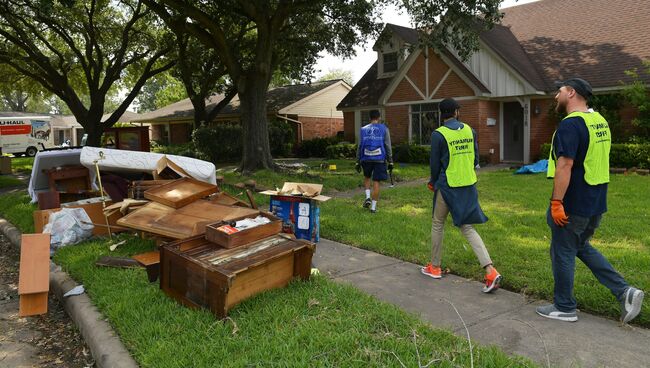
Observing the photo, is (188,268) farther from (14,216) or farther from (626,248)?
(14,216)

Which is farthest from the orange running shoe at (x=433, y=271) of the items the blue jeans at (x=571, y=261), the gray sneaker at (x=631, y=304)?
the gray sneaker at (x=631, y=304)

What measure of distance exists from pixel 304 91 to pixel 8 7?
55.0ft

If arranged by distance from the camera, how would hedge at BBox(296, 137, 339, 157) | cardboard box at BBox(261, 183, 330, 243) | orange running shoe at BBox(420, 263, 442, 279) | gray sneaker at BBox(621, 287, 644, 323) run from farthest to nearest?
hedge at BBox(296, 137, 339, 157) < cardboard box at BBox(261, 183, 330, 243) < orange running shoe at BBox(420, 263, 442, 279) < gray sneaker at BBox(621, 287, 644, 323)

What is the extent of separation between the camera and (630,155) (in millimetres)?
14617

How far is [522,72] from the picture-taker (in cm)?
1781

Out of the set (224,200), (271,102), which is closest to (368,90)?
(271,102)

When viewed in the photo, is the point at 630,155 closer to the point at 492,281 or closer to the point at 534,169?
the point at 534,169

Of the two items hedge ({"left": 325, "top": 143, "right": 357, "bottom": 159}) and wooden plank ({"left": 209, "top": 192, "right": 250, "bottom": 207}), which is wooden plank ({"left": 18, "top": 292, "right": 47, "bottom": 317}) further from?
hedge ({"left": 325, "top": 143, "right": 357, "bottom": 159})

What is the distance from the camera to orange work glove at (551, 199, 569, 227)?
3875 millimetres

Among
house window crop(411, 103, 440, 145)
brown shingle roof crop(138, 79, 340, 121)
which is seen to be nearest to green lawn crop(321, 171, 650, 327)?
house window crop(411, 103, 440, 145)

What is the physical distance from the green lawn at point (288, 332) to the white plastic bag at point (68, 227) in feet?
7.76

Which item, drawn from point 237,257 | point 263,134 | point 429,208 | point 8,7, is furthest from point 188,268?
point 8,7

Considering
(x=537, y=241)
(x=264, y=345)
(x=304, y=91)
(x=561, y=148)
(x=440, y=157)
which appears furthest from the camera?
(x=304, y=91)

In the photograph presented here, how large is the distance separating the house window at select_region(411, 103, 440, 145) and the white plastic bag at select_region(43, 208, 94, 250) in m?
15.5
